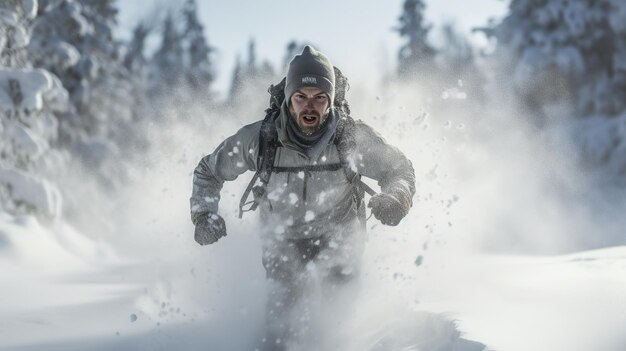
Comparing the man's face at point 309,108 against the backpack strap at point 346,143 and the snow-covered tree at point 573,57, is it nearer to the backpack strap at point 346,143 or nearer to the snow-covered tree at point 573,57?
the backpack strap at point 346,143

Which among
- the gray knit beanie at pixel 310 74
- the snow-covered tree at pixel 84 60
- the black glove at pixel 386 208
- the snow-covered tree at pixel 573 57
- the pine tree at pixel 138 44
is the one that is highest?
the pine tree at pixel 138 44

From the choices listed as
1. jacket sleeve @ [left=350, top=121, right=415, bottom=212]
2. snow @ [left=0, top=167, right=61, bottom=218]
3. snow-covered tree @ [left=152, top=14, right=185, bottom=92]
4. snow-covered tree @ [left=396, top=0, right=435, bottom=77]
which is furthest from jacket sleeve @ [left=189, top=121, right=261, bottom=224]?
snow-covered tree @ [left=152, top=14, right=185, bottom=92]

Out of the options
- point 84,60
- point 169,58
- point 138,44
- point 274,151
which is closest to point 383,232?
point 274,151

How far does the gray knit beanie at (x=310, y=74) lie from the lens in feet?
14.0

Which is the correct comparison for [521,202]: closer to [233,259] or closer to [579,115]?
[579,115]

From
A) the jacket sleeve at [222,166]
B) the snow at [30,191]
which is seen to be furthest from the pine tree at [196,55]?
the jacket sleeve at [222,166]

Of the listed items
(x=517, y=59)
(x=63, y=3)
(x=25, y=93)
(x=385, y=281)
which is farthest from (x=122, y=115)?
(x=385, y=281)

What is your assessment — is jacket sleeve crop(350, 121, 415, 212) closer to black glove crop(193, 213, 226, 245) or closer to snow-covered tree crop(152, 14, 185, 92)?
black glove crop(193, 213, 226, 245)

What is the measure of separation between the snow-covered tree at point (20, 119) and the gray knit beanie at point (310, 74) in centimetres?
806

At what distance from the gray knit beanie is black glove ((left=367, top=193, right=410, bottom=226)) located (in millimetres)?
956

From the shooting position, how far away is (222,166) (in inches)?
181

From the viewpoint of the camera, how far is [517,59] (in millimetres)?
16094

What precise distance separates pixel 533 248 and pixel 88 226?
13330 millimetres

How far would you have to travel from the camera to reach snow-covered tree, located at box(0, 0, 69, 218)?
10.8 m
